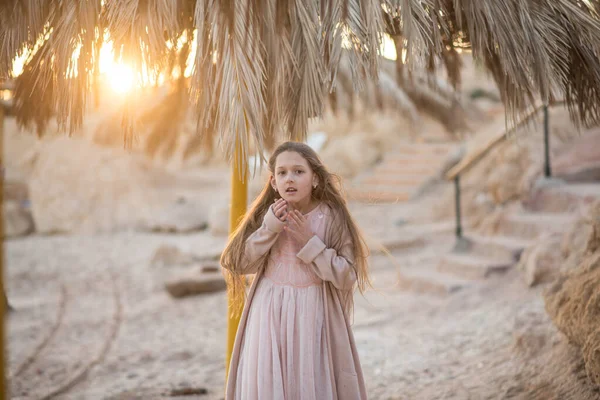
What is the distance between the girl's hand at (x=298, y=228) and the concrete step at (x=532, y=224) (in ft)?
14.1

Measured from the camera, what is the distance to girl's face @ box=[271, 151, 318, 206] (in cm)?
258

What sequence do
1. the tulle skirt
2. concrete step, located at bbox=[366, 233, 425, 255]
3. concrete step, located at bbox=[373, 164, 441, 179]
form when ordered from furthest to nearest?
concrete step, located at bbox=[373, 164, 441, 179] < concrete step, located at bbox=[366, 233, 425, 255] < the tulle skirt

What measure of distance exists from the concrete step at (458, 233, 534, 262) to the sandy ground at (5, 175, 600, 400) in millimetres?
323

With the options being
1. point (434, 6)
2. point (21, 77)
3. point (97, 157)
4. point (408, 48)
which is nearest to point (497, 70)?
point (434, 6)

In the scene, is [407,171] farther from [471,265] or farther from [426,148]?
[471,265]

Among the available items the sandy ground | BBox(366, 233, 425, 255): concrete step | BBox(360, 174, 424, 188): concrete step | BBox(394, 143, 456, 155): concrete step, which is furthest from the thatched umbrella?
BBox(394, 143, 456, 155): concrete step

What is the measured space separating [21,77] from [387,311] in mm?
4556

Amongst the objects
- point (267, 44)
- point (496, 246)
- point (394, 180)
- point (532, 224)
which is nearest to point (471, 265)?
point (496, 246)

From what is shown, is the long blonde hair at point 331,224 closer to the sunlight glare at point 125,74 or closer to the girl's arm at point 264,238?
the girl's arm at point 264,238

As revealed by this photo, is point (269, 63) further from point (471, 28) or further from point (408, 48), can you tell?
point (471, 28)

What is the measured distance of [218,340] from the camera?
6.16 m

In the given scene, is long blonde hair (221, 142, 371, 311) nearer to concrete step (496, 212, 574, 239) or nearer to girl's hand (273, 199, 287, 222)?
girl's hand (273, 199, 287, 222)

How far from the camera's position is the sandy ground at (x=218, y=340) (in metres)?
4.05

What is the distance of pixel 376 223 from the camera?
1103 centimetres
